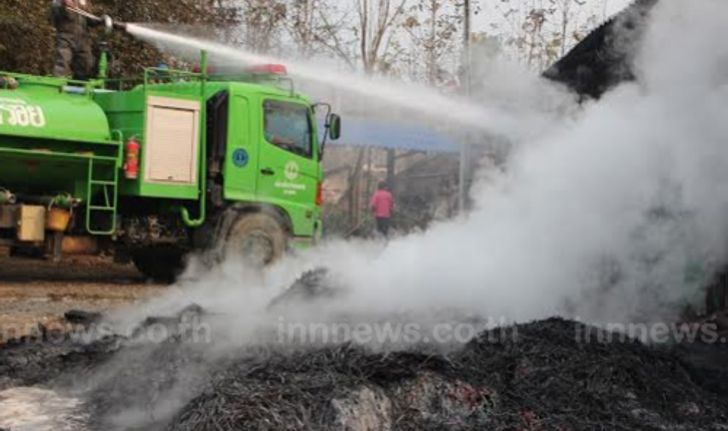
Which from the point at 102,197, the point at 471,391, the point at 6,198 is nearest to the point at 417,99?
the point at 102,197

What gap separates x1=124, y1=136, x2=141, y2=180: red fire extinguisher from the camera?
37.2 feet

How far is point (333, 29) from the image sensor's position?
22.9m

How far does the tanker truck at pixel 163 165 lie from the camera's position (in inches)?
432

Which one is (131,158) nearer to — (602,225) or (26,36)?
(26,36)

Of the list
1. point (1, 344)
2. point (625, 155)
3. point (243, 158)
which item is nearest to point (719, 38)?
point (625, 155)

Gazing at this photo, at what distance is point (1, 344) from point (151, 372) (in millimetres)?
2065

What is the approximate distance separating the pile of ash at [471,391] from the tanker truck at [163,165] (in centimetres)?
655

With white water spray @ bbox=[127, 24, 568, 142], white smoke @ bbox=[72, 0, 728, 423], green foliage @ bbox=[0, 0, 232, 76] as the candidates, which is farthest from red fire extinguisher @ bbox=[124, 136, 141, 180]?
white smoke @ bbox=[72, 0, 728, 423]

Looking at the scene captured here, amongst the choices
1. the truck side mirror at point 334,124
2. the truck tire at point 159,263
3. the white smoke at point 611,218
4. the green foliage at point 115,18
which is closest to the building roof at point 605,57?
the white smoke at point 611,218

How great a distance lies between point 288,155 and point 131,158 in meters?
2.36

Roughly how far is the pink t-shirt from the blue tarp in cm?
131

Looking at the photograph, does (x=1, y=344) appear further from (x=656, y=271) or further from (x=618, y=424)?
(x=656, y=271)

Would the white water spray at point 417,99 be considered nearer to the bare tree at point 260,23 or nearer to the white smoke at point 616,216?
the white smoke at point 616,216

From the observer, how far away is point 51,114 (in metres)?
10.9
